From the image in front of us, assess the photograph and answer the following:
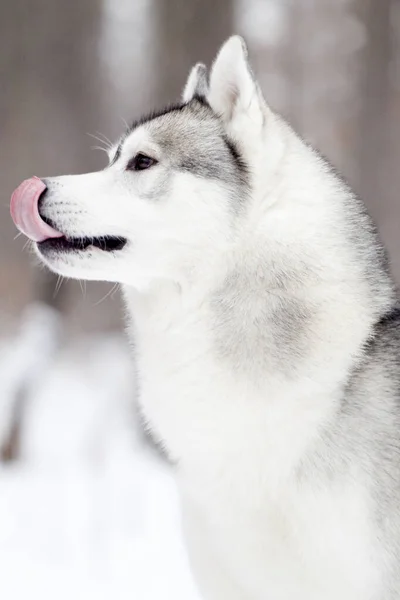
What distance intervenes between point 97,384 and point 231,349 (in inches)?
34.2

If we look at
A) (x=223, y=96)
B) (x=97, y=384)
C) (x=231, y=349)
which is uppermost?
(x=223, y=96)

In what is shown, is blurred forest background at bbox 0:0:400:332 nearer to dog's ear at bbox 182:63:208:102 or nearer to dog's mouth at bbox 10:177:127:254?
dog's ear at bbox 182:63:208:102

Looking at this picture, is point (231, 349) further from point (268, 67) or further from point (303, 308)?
point (268, 67)

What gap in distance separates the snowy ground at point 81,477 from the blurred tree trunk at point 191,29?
0.67 metres

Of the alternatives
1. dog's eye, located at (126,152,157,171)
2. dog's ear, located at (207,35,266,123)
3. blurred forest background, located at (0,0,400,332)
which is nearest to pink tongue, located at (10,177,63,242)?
dog's eye, located at (126,152,157,171)

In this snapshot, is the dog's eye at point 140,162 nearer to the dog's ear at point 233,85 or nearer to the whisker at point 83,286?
the dog's ear at point 233,85

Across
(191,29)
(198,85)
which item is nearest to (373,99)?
(191,29)

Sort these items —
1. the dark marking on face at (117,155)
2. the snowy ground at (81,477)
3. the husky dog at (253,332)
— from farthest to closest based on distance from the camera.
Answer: the snowy ground at (81,477) → the dark marking on face at (117,155) → the husky dog at (253,332)

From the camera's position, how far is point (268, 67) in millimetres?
1587

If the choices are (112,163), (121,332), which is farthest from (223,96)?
(121,332)

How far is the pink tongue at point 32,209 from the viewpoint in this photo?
2.95 feet

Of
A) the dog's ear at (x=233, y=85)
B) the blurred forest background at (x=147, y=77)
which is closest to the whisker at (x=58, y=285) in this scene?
the blurred forest background at (x=147, y=77)

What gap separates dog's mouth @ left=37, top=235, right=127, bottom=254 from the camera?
0.91 metres

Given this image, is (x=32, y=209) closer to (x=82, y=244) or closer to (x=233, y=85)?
(x=82, y=244)
